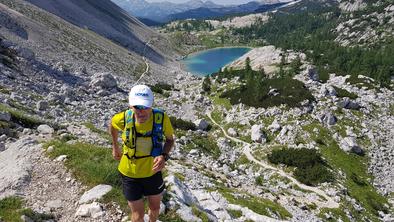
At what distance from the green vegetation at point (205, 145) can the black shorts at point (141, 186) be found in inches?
1538

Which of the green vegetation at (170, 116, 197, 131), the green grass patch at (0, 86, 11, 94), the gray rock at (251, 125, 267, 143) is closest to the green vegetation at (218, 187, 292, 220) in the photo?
the green grass patch at (0, 86, 11, 94)

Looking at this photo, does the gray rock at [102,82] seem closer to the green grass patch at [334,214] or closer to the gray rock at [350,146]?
the gray rock at [350,146]

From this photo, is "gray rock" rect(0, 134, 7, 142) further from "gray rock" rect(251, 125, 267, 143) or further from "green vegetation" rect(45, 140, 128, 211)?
"gray rock" rect(251, 125, 267, 143)

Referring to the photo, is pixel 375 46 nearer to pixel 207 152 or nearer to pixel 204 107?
pixel 204 107

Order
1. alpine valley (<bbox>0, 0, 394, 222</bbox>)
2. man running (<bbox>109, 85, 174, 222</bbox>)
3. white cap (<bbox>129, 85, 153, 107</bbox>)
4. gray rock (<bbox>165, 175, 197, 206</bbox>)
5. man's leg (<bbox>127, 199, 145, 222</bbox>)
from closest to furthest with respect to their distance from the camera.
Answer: white cap (<bbox>129, 85, 153, 107</bbox>) → man running (<bbox>109, 85, 174, 222</bbox>) → man's leg (<bbox>127, 199, 145, 222</bbox>) → alpine valley (<bbox>0, 0, 394, 222</bbox>) → gray rock (<bbox>165, 175, 197, 206</bbox>)

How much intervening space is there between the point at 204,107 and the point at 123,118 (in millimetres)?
71422

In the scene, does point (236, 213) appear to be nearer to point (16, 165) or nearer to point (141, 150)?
point (16, 165)

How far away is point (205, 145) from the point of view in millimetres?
55812

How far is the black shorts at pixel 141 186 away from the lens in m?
9.89

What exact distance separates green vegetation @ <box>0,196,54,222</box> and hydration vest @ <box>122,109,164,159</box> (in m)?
6.29

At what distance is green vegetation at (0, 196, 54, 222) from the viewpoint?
1330 cm

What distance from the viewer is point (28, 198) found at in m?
14.9

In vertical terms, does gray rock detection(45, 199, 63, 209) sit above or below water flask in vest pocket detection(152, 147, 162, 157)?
below

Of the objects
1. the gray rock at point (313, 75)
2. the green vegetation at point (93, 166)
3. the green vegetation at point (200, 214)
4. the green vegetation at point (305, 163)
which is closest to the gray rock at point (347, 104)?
the green vegetation at point (305, 163)
